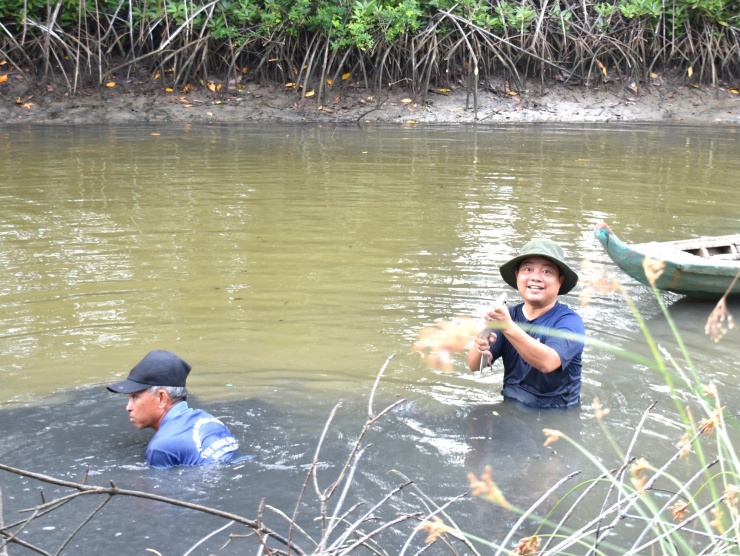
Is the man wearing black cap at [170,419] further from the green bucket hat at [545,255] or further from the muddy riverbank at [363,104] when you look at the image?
the muddy riverbank at [363,104]

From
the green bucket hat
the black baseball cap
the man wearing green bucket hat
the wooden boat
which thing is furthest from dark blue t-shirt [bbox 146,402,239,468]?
the wooden boat

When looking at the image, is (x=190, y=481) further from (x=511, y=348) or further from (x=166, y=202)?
(x=166, y=202)

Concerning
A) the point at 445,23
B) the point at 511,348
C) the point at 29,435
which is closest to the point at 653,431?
the point at 511,348

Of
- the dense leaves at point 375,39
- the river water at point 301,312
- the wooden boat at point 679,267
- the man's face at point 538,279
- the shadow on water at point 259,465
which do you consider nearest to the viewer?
the shadow on water at point 259,465

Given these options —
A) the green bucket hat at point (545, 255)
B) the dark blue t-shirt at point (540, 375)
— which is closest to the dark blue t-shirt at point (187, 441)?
the dark blue t-shirt at point (540, 375)

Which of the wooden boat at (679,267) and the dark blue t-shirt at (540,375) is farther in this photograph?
the wooden boat at (679,267)

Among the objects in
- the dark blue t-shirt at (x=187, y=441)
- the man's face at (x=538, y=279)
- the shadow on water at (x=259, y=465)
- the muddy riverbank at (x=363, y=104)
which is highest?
the muddy riverbank at (x=363, y=104)

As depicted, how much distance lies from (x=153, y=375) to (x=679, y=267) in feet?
12.0

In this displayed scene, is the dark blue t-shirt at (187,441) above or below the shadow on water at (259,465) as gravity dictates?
above

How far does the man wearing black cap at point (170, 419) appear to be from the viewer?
409cm

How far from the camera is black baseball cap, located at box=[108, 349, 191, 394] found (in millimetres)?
4160

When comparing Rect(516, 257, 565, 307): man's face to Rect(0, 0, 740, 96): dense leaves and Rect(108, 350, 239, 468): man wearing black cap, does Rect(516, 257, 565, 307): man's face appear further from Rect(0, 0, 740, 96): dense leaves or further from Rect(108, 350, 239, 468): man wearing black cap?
Rect(0, 0, 740, 96): dense leaves

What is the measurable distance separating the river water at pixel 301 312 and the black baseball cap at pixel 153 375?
0.37 metres

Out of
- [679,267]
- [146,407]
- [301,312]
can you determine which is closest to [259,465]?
[146,407]
